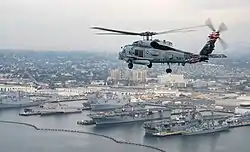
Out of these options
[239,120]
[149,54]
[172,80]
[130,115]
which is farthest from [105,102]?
[149,54]

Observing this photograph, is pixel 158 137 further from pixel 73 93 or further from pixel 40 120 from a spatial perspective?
pixel 73 93

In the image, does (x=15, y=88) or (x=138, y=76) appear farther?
(x=15, y=88)

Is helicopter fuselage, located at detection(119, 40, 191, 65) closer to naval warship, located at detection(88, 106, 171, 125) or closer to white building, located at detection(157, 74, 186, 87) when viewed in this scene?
naval warship, located at detection(88, 106, 171, 125)

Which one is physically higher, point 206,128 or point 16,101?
point 16,101

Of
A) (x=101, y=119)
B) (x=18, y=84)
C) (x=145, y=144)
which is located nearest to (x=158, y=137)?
(x=145, y=144)

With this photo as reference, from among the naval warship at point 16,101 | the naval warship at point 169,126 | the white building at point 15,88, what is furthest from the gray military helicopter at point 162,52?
the white building at point 15,88

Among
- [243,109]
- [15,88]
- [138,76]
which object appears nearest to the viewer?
[243,109]

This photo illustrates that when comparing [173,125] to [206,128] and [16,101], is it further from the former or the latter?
[16,101]
